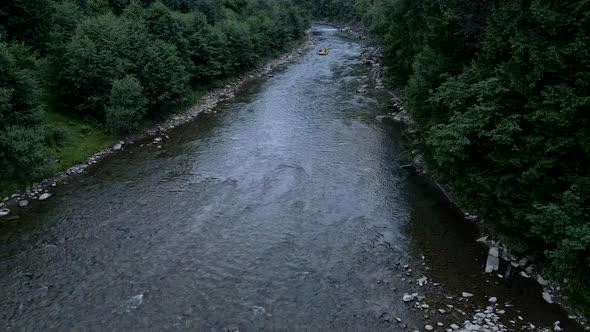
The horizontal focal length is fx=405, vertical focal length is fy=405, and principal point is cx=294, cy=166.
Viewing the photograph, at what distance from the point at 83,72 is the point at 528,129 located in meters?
29.1

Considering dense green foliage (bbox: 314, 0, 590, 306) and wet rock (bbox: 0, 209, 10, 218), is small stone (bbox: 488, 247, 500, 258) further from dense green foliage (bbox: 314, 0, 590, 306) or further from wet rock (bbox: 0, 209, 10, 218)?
wet rock (bbox: 0, 209, 10, 218)

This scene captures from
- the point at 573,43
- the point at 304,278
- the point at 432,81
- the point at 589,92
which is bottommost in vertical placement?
the point at 304,278

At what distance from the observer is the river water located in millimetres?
14633

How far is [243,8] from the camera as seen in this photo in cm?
7250

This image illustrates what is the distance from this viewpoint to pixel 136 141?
31156 mm

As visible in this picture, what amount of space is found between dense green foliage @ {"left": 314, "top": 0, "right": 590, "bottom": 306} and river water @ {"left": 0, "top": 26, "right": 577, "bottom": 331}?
86.8 inches

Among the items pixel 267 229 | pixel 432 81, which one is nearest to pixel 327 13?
pixel 432 81

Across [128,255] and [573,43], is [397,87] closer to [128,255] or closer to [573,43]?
[573,43]

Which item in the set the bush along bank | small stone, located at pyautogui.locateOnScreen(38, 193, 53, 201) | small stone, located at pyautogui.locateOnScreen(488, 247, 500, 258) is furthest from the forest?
small stone, located at pyautogui.locateOnScreen(38, 193, 53, 201)

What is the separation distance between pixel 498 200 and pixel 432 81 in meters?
10.2

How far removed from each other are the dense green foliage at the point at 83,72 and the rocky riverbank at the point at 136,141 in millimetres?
861

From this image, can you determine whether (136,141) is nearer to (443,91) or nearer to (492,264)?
(443,91)

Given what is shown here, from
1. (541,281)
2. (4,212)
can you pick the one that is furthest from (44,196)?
(541,281)

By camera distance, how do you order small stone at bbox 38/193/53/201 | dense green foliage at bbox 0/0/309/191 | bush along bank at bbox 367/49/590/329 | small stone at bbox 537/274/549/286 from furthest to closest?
dense green foliage at bbox 0/0/309/191
small stone at bbox 38/193/53/201
small stone at bbox 537/274/549/286
bush along bank at bbox 367/49/590/329
